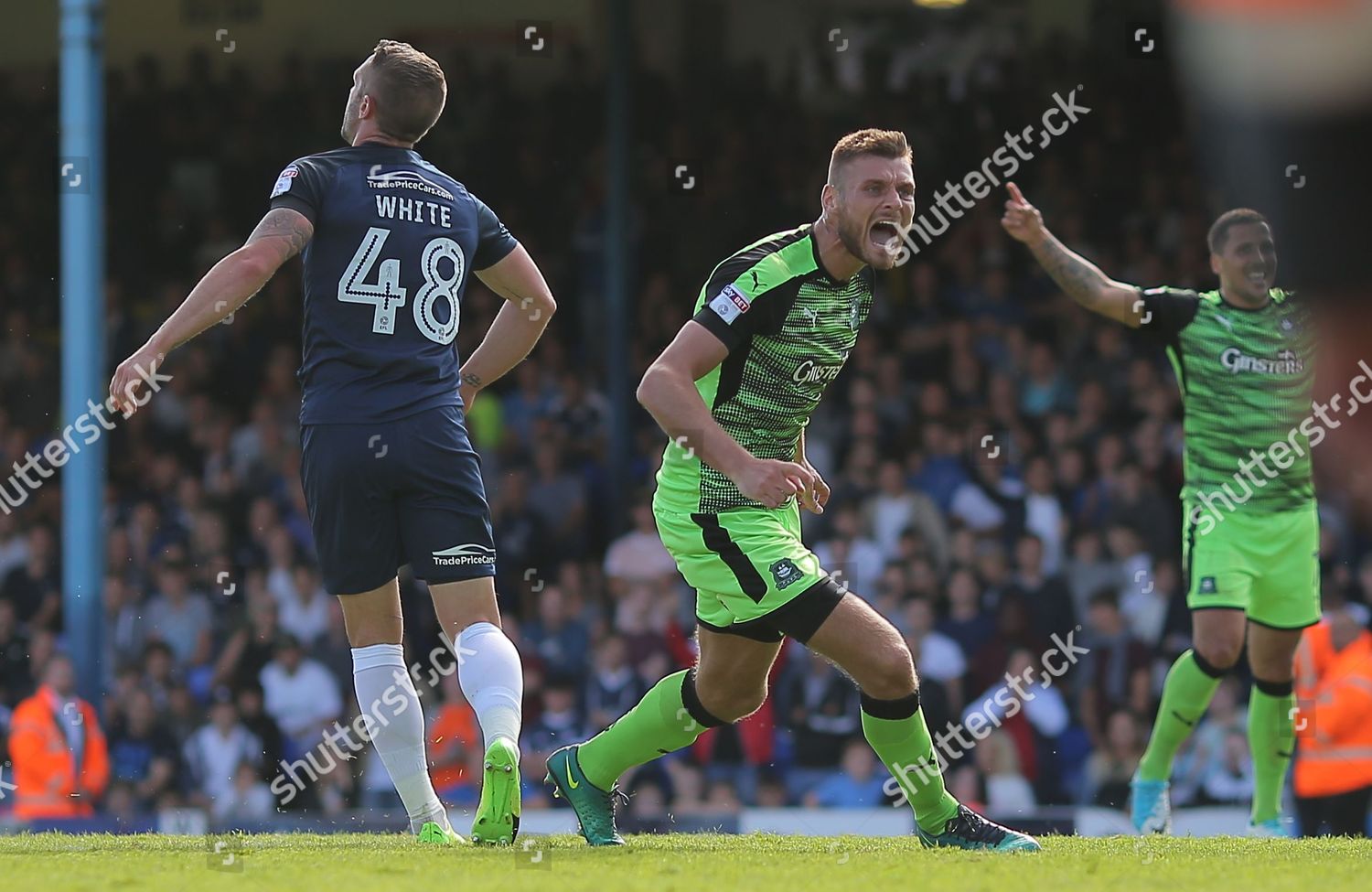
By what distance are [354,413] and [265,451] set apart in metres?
8.92

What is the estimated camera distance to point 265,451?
1353cm

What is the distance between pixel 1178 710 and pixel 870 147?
314cm

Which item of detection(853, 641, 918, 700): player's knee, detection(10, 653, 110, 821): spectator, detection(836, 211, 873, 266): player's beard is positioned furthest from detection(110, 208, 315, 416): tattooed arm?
detection(10, 653, 110, 821): spectator

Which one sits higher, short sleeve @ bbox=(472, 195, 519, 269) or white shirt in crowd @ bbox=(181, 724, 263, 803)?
short sleeve @ bbox=(472, 195, 519, 269)

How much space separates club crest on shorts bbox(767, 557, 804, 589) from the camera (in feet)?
16.1

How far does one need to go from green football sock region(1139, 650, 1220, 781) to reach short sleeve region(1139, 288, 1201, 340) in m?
1.30

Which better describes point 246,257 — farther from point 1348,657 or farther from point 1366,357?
point 1348,657

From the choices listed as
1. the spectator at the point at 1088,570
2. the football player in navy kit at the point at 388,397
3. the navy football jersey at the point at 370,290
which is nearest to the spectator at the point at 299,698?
the spectator at the point at 1088,570

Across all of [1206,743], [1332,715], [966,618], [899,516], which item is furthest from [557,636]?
[1332,715]

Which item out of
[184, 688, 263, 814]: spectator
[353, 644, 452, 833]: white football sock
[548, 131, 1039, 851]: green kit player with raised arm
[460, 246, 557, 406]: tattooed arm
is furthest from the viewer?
[184, 688, 263, 814]: spectator

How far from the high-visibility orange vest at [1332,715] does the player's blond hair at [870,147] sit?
563 centimetres

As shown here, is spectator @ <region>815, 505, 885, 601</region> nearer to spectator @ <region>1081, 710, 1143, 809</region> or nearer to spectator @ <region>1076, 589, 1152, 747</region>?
spectator @ <region>1076, 589, 1152, 747</region>

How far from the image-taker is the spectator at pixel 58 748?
428 inches

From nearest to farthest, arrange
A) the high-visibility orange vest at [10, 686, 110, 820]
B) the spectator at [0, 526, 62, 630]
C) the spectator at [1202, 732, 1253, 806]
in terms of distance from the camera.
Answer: the spectator at [1202, 732, 1253, 806]
the high-visibility orange vest at [10, 686, 110, 820]
the spectator at [0, 526, 62, 630]
